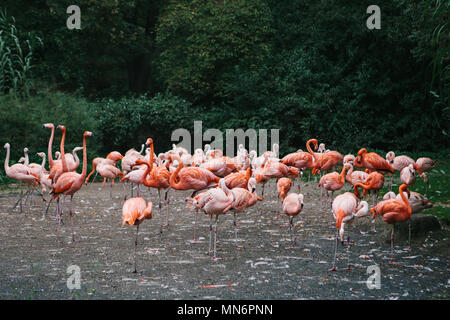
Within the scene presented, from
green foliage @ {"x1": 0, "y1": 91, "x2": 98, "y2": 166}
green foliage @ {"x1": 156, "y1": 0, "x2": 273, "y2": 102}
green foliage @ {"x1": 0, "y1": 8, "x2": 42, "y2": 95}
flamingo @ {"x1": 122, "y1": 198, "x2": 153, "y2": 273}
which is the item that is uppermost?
green foliage @ {"x1": 156, "y1": 0, "x2": 273, "y2": 102}

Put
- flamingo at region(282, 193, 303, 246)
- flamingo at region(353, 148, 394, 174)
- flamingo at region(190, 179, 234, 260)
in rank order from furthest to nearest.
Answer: flamingo at region(353, 148, 394, 174) → flamingo at region(282, 193, 303, 246) → flamingo at region(190, 179, 234, 260)

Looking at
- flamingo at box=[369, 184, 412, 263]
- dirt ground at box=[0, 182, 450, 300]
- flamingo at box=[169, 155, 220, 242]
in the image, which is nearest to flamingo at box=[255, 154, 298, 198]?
dirt ground at box=[0, 182, 450, 300]

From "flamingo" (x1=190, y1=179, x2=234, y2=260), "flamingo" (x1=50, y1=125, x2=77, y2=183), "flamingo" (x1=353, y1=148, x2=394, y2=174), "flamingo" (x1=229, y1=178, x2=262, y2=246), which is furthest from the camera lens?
"flamingo" (x1=353, y1=148, x2=394, y2=174)

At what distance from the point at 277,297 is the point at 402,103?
16624 mm

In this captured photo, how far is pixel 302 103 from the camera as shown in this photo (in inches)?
736

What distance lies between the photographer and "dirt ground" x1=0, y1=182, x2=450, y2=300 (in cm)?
517

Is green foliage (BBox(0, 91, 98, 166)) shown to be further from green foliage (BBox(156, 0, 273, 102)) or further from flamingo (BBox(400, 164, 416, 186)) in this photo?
flamingo (BBox(400, 164, 416, 186))

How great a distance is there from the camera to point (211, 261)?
20.9ft

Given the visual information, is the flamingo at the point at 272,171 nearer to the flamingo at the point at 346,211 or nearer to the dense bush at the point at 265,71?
the flamingo at the point at 346,211

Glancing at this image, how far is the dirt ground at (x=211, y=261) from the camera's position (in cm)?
517

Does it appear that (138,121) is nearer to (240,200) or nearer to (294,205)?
(240,200)

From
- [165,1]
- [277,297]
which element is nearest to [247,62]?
[165,1]

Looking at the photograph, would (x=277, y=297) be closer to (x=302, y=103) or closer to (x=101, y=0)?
(x=302, y=103)

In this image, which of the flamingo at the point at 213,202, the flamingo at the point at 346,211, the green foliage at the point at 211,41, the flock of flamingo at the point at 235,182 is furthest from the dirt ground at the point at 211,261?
the green foliage at the point at 211,41
